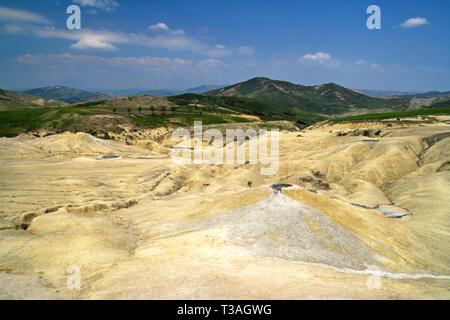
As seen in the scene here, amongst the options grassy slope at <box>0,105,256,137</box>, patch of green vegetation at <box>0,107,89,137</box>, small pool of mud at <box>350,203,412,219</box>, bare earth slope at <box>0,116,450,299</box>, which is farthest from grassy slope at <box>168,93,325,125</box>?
small pool of mud at <box>350,203,412,219</box>

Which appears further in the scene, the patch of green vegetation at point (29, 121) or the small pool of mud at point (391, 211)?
the patch of green vegetation at point (29, 121)

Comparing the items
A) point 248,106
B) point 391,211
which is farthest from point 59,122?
point 248,106

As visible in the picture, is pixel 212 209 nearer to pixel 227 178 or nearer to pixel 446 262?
pixel 446 262

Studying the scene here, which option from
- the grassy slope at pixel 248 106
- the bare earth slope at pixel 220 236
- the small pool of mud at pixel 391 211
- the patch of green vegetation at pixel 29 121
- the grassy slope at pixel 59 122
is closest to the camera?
the bare earth slope at pixel 220 236

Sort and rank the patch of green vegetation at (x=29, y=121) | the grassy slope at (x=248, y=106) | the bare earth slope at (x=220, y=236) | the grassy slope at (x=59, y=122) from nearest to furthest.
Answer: the bare earth slope at (x=220, y=236)
the patch of green vegetation at (x=29, y=121)
the grassy slope at (x=59, y=122)
the grassy slope at (x=248, y=106)

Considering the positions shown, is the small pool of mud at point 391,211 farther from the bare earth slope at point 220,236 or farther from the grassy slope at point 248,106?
the grassy slope at point 248,106

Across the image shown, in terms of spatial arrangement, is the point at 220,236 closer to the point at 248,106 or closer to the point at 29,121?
the point at 29,121

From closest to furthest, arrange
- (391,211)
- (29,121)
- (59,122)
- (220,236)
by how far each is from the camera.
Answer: (220,236)
(391,211)
(29,121)
(59,122)

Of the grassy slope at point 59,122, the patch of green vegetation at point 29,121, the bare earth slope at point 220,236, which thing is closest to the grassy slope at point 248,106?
the grassy slope at point 59,122

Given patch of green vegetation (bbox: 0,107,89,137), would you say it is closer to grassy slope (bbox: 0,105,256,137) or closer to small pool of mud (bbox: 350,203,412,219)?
grassy slope (bbox: 0,105,256,137)
